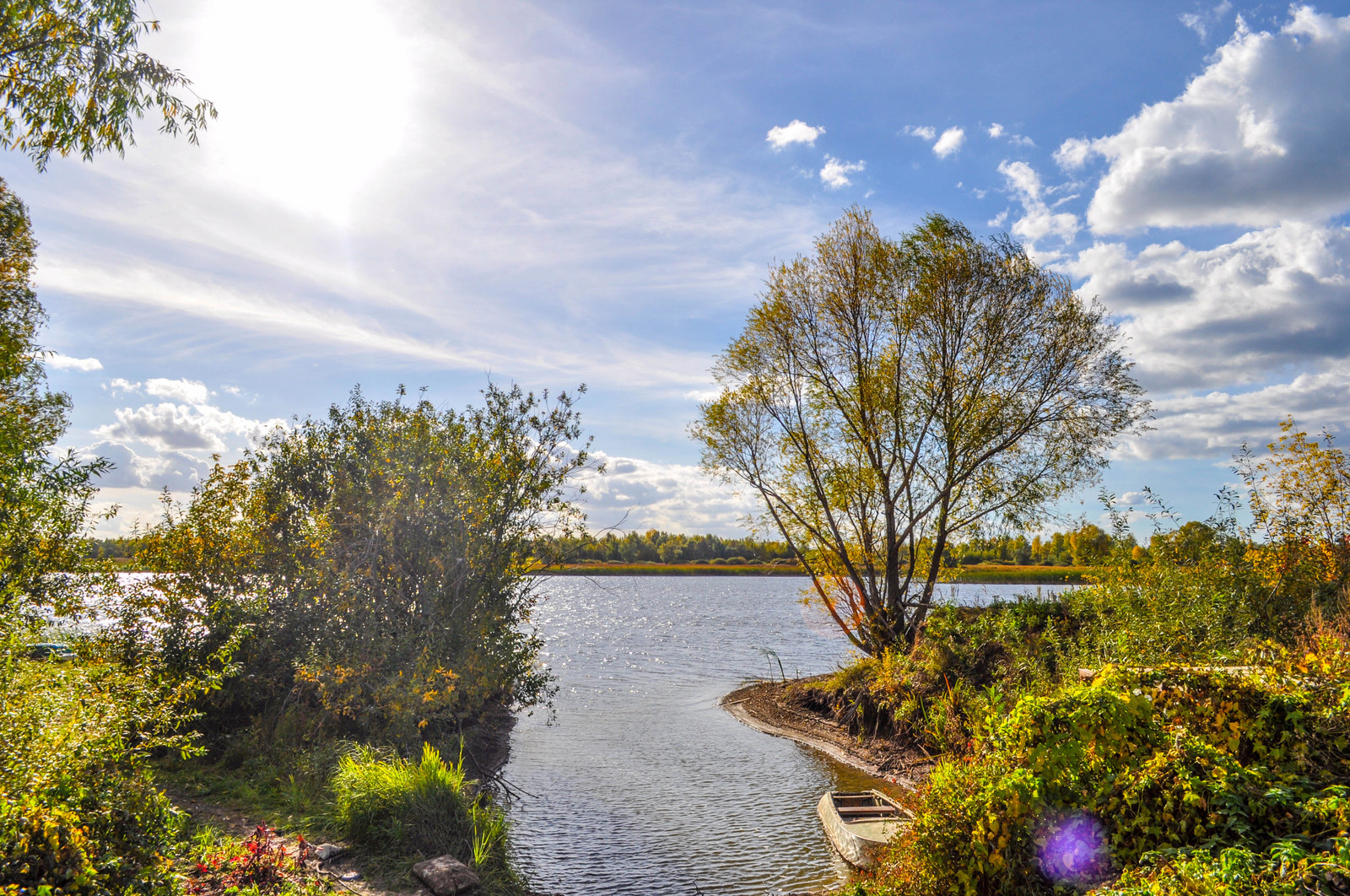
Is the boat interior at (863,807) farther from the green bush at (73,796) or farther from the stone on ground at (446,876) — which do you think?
the green bush at (73,796)

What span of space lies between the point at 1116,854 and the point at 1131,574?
11.1 meters

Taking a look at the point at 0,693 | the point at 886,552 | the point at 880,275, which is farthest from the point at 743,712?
the point at 0,693

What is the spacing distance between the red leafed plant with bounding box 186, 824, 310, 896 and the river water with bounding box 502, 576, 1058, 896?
11.3 feet

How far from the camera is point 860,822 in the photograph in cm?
1066

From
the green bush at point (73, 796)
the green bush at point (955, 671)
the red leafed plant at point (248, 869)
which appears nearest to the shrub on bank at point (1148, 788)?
the green bush at point (955, 671)

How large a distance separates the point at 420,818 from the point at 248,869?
87.7 inches

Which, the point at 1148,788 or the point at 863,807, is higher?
the point at 1148,788

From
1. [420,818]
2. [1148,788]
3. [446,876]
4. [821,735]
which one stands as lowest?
[821,735]

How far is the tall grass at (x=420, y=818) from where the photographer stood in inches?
328

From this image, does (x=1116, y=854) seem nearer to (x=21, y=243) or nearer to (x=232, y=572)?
(x=232, y=572)

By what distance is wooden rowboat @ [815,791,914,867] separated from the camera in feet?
32.0

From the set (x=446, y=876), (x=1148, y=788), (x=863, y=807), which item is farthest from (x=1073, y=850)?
(x=863, y=807)

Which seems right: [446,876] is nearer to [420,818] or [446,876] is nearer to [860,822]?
[420,818]

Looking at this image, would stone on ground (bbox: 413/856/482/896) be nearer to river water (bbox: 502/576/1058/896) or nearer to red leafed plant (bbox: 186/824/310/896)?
red leafed plant (bbox: 186/824/310/896)
